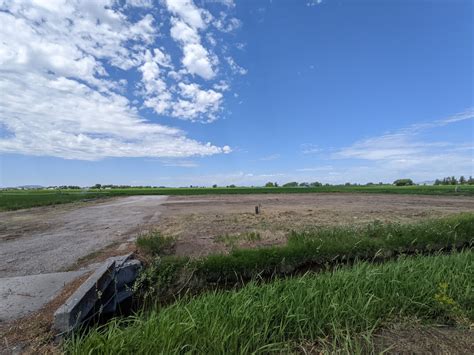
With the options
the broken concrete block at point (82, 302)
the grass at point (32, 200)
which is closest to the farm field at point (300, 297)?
the broken concrete block at point (82, 302)

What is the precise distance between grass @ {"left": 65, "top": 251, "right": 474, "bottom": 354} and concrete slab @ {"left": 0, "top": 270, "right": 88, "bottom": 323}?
4.53 ft

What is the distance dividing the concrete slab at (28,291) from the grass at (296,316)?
4.53 ft

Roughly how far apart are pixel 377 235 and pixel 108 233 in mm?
10224

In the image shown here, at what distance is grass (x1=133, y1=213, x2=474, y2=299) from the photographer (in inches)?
265

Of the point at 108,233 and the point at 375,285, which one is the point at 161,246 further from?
the point at 375,285

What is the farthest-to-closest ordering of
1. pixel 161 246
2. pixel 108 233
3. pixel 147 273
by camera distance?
pixel 108 233 < pixel 161 246 < pixel 147 273

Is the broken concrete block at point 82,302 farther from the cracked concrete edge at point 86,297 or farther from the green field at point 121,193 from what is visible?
the green field at point 121,193

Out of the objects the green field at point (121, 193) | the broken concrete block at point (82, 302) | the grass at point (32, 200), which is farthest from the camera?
the green field at point (121, 193)

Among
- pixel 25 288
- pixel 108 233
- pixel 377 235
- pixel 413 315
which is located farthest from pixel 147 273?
pixel 377 235

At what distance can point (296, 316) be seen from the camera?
4105 millimetres

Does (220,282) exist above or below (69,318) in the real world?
below

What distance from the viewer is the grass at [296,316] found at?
11.0 feet

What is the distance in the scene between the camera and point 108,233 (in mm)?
11898

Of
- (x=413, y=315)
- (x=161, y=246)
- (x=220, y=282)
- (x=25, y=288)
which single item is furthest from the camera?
(x=161, y=246)
